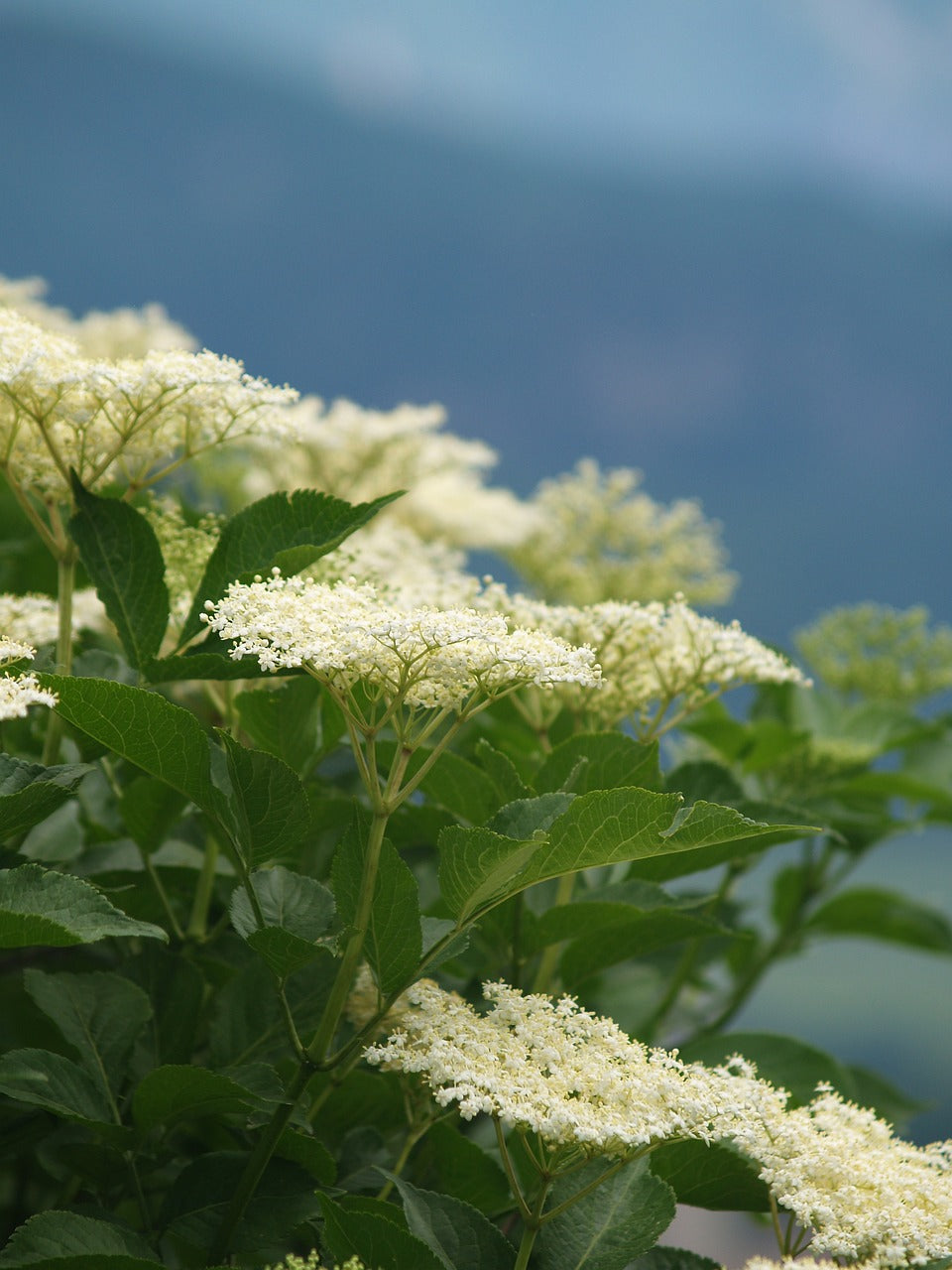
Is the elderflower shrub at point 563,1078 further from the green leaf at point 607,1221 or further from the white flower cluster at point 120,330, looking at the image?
the white flower cluster at point 120,330

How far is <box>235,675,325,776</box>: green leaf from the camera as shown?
0.70 m

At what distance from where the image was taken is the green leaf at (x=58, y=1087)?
53 cm

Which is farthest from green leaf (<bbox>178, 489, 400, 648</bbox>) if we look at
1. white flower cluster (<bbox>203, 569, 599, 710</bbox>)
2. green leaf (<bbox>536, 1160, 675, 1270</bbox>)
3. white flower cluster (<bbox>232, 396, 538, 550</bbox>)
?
white flower cluster (<bbox>232, 396, 538, 550</bbox>)

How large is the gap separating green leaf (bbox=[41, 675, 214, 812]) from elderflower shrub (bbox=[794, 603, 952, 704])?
3.86 ft

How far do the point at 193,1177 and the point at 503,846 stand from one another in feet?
0.86

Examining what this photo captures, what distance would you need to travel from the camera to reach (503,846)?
19.6 inches

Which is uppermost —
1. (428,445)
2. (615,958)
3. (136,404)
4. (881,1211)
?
(428,445)

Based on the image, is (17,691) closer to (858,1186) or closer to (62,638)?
(62,638)

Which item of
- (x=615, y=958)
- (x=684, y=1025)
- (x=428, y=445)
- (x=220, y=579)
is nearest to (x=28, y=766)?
(x=220, y=579)

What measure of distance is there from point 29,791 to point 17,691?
4 cm

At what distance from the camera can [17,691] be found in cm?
51

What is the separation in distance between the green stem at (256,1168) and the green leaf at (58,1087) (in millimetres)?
73

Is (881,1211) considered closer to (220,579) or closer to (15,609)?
(220,579)

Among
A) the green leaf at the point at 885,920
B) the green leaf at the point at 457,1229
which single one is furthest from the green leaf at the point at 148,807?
the green leaf at the point at 885,920
